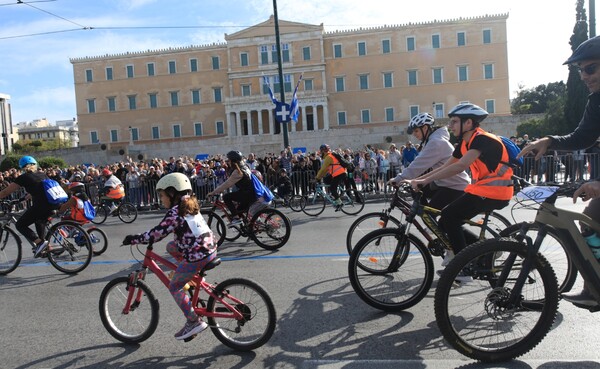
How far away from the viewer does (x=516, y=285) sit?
3.39 metres

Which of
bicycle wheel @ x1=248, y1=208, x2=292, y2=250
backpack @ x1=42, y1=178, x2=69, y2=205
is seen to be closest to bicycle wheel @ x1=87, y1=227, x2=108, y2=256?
backpack @ x1=42, y1=178, x2=69, y2=205

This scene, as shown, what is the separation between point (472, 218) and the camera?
4.86 m

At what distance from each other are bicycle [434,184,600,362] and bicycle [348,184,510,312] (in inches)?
46.6

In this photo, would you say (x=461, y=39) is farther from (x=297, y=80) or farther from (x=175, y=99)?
(x=175, y=99)

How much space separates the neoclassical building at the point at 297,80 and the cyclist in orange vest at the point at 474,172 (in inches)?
2195

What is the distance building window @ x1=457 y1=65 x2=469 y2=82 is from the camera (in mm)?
63656

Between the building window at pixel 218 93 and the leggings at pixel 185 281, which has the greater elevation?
the building window at pixel 218 93

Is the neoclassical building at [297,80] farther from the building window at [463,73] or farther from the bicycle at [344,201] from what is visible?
the bicycle at [344,201]

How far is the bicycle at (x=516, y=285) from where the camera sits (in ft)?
10.9

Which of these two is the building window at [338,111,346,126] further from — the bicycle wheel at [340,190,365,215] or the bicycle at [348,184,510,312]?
the bicycle at [348,184,510,312]

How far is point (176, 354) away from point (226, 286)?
2.25ft

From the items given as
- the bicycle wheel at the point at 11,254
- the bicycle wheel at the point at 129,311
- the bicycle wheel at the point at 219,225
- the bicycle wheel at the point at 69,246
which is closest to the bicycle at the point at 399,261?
the bicycle wheel at the point at 129,311

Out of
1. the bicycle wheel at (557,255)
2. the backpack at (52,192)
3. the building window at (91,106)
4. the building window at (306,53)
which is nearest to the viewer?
the bicycle wheel at (557,255)

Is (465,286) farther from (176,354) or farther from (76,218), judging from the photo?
(76,218)
